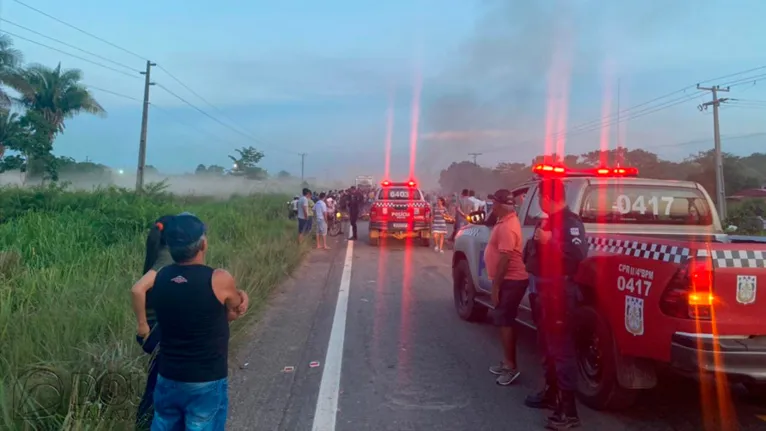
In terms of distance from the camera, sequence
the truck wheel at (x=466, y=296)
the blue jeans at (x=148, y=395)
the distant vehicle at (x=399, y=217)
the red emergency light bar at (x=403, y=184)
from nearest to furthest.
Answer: the blue jeans at (x=148, y=395)
the truck wheel at (x=466, y=296)
the distant vehicle at (x=399, y=217)
the red emergency light bar at (x=403, y=184)

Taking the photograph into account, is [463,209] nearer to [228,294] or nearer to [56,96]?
[228,294]

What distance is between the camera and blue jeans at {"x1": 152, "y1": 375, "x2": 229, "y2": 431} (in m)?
3.06

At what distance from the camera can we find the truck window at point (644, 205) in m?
5.89

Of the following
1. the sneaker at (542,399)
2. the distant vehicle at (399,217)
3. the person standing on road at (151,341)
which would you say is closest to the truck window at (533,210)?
the sneaker at (542,399)

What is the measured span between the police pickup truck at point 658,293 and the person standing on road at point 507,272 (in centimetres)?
60

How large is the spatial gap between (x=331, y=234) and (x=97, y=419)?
19247mm

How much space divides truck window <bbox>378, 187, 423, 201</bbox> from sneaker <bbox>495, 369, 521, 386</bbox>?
44.1 feet

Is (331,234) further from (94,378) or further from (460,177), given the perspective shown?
(460,177)

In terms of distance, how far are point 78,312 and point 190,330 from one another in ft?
11.8

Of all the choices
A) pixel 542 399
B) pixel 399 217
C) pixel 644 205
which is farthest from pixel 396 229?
pixel 542 399

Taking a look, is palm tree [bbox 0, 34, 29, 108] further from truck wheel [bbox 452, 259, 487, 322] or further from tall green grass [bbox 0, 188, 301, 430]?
truck wheel [bbox 452, 259, 487, 322]

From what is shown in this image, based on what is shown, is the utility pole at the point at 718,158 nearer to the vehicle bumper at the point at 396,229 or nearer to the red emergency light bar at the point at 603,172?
the vehicle bumper at the point at 396,229

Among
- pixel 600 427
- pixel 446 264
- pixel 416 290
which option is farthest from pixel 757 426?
pixel 446 264

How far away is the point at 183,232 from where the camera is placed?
9.94ft
